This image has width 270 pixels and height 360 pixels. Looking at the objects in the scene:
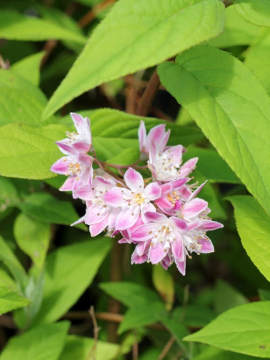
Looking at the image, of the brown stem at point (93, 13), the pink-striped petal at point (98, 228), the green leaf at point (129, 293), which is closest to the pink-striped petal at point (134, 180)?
the pink-striped petal at point (98, 228)

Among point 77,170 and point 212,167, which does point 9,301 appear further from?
point 212,167

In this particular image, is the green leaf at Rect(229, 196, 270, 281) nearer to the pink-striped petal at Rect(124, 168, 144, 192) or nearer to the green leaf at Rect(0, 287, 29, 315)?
the pink-striped petal at Rect(124, 168, 144, 192)

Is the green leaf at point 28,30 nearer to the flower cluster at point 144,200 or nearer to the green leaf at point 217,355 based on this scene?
the flower cluster at point 144,200

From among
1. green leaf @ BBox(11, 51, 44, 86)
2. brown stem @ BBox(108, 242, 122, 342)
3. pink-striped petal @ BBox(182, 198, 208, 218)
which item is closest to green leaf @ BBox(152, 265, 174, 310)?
brown stem @ BBox(108, 242, 122, 342)

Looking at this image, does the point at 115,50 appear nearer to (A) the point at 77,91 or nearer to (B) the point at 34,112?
(A) the point at 77,91

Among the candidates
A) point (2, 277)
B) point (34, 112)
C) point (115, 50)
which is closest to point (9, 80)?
point (34, 112)
